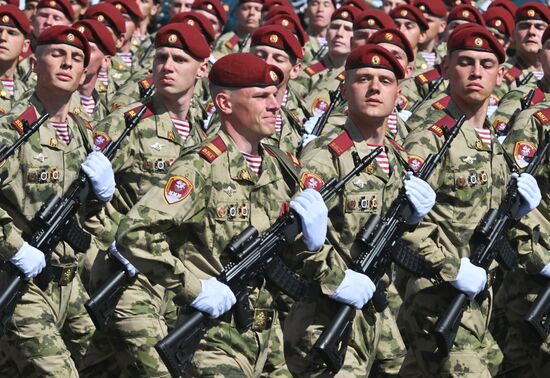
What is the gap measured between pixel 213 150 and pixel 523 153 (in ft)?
10.4

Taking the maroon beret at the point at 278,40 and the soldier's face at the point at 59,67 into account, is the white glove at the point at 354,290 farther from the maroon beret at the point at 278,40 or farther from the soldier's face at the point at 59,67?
the maroon beret at the point at 278,40

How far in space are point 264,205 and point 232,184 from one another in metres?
0.25

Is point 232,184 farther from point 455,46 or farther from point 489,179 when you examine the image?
point 455,46

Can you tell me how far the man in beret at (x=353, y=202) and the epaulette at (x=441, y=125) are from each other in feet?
1.44

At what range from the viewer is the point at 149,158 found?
37.6 ft

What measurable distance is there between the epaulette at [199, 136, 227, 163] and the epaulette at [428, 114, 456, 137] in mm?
2244

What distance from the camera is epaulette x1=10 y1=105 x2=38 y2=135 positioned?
34.7ft

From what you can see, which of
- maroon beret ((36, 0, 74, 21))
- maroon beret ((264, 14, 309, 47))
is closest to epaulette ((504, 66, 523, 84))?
maroon beret ((264, 14, 309, 47))

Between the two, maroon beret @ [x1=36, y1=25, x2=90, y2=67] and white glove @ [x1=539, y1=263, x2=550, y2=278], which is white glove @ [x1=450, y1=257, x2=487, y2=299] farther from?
maroon beret @ [x1=36, y1=25, x2=90, y2=67]

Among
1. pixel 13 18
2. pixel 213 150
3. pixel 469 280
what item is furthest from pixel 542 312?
pixel 13 18

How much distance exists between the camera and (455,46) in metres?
11.7

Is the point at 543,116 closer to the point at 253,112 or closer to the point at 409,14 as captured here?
the point at 253,112

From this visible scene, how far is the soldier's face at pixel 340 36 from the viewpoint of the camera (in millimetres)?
16812

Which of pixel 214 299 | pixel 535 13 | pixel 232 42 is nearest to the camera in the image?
pixel 214 299
